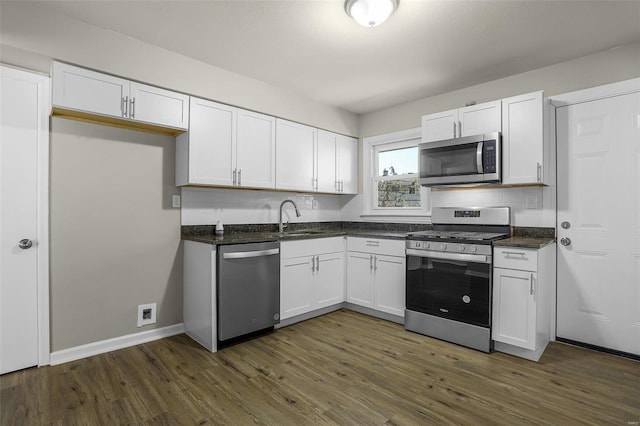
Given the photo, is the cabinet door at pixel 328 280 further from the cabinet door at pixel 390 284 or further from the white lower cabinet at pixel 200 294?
the white lower cabinet at pixel 200 294

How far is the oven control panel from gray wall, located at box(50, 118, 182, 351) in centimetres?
219

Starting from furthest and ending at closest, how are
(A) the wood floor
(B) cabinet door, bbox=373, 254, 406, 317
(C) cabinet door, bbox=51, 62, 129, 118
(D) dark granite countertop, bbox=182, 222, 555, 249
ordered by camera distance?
1. (B) cabinet door, bbox=373, 254, 406, 317
2. (D) dark granite countertop, bbox=182, 222, 555, 249
3. (C) cabinet door, bbox=51, 62, 129, 118
4. (A) the wood floor

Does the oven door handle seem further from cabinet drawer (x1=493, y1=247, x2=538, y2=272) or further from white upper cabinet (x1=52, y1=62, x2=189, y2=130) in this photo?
white upper cabinet (x1=52, y1=62, x2=189, y2=130)

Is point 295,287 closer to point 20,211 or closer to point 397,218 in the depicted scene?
point 397,218

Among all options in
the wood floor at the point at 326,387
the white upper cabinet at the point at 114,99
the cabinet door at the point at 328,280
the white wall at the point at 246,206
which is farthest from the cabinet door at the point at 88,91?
the cabinet door at the point at 328,280

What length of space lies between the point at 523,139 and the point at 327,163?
2077 mm

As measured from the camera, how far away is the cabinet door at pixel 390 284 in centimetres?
327

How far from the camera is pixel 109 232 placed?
8.73ft

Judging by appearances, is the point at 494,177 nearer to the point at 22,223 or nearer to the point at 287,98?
the point at 287,98

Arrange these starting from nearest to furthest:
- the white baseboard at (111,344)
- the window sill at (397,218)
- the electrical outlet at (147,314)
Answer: the white baseboard at (111,344), the electrical outlet at (147,314), the window sill at (397,218)

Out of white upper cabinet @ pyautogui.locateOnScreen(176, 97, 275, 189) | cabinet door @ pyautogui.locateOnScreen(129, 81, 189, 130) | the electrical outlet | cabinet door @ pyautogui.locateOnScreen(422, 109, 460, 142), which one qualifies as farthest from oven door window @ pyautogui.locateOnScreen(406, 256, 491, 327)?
cabinet door @ pyautogui.locateOnScreen(129, 81, 189, 130)

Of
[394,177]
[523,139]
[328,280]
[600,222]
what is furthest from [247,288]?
[600,222]

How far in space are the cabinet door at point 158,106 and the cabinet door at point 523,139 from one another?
109 inches

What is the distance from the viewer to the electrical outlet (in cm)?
282
